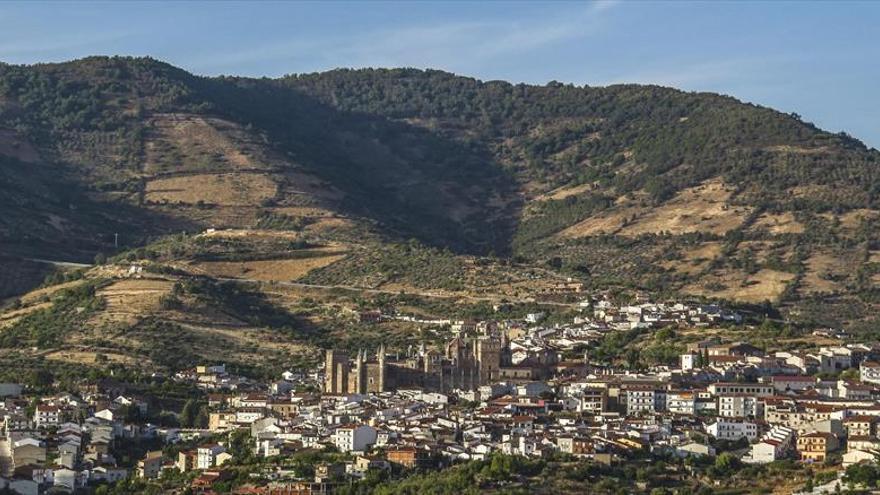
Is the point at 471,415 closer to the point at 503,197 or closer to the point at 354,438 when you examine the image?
the point at 354,438

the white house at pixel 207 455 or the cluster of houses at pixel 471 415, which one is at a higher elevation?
the cluster of houses at pixel 471 415

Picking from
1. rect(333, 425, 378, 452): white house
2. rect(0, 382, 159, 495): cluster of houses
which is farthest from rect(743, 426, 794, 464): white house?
rect(0, 382, 159, 495): cluster of houses

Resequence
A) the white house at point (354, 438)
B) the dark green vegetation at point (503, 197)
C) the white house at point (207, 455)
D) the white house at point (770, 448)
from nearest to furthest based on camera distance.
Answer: the white house at point (770, 448) < the white house at point (354, 438) < the white house at point (207, 455) < the dark green vegetation at point (503, 197)

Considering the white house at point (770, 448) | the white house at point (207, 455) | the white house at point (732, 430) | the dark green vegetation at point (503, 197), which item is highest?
the dark green vegetation at point (503, 197)

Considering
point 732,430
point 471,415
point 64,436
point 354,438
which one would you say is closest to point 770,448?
point 732,430

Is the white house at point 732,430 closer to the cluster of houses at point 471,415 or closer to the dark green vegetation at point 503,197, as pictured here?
the cluster of houses at point 471,415

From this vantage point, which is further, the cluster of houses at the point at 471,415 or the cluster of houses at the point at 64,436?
the cluster of houses at the point at 64,436

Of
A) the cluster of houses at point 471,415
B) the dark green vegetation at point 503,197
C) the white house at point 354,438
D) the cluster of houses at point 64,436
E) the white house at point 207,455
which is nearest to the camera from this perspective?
the cluster of houses at point 471,415

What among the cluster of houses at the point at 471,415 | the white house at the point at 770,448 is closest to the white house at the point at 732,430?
the cluster of houses at the point at 471,415
